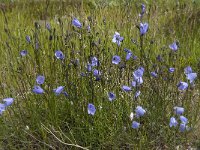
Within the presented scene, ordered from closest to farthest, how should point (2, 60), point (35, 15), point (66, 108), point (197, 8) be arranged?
point (66, 108)
point (2, 60)
point (197, 8)
point (35, 15)

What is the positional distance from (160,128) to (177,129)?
17 cm

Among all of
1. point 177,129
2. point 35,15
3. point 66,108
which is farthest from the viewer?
point 35,15

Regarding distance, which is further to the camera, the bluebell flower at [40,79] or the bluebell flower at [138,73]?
the bluebell flower at [40,79]

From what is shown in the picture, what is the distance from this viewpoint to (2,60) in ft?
12.3

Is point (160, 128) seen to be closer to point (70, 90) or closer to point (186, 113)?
point (186, 113)

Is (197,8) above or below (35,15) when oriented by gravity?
above

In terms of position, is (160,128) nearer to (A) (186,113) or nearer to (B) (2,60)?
(A) (186,113)

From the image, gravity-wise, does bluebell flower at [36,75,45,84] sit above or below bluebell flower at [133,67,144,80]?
below

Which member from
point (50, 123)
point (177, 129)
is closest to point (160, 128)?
point (177, 129)

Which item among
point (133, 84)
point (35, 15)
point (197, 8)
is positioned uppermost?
point (133, 84)

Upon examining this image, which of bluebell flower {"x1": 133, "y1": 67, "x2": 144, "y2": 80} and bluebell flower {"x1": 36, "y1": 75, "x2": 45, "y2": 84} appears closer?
bluebell flower {"x1": 133, "y1": 67, "x2": 144, "y2": 80}

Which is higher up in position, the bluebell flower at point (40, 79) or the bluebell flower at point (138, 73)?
the bluebell flower at point (138, 73)

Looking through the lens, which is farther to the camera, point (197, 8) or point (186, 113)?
point (197, 8)

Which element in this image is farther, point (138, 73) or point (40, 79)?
point (40, 79)
